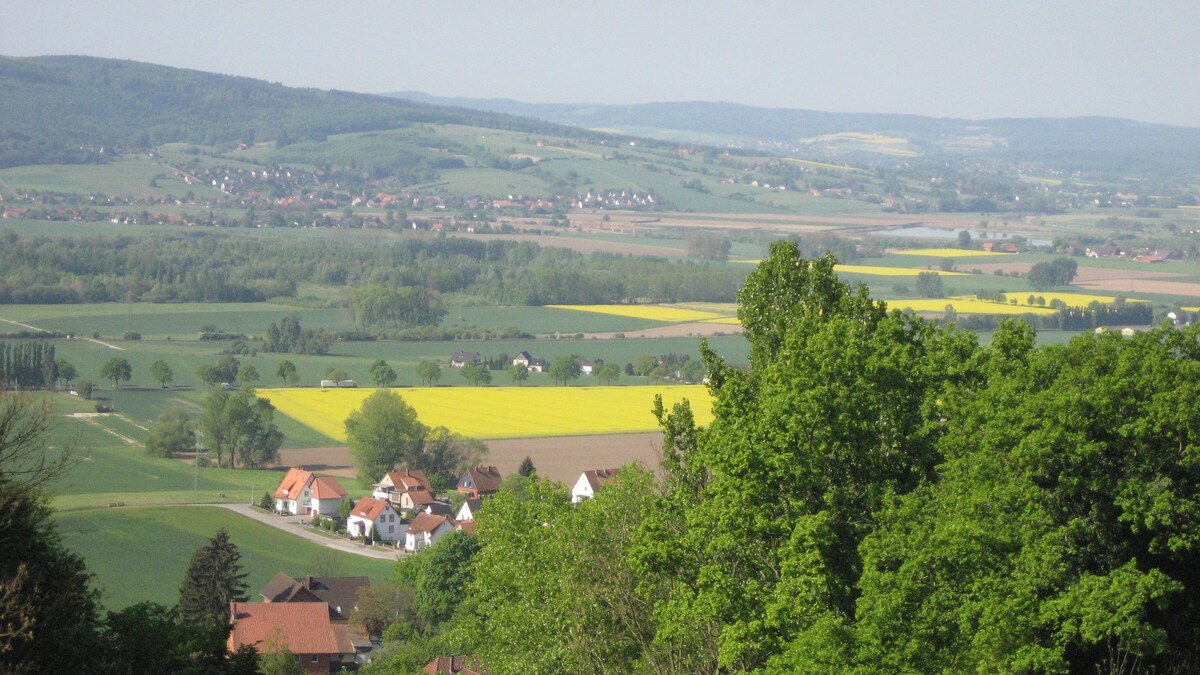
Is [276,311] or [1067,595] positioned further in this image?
[276,311]

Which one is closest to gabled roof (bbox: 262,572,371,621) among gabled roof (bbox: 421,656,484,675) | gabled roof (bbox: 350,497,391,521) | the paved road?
the paved road

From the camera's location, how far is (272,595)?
35.4 metres

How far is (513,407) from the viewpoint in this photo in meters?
63.6

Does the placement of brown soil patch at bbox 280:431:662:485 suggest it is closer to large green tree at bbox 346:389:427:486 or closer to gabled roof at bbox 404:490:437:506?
large green tree at bbox 346:389:427:486

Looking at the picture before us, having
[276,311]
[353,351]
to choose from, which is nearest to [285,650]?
[353,351]

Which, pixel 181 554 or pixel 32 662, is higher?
pixel 32 662

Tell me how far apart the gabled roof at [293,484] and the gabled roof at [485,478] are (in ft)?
17.9

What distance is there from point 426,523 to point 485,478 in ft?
17.3

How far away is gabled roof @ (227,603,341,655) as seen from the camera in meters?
30.2

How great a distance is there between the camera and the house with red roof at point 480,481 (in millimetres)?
49812

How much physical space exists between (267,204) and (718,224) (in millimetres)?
55276

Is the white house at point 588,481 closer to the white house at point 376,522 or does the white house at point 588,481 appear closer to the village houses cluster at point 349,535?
the village houses cluster at point 349,535

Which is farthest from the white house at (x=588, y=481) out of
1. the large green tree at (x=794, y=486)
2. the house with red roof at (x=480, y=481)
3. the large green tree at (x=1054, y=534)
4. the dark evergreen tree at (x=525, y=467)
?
the large green tree at (x=1054, y=534)

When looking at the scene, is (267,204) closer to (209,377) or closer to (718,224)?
(718,224)
